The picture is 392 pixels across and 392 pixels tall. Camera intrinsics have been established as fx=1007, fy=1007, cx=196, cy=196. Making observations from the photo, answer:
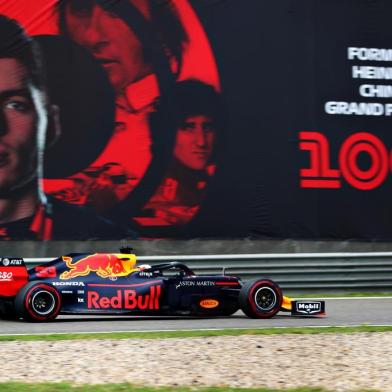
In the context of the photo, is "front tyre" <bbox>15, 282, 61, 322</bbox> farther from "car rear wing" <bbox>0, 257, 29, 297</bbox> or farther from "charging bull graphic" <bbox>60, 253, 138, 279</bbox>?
"charging bull graphic" <bbox>60, 253, 138, 279</bbox>

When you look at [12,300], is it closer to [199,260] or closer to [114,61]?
[199,260]

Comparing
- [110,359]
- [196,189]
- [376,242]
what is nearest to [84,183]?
[196,189]

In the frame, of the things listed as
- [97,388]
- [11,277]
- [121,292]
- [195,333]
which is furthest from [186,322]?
[97,388]

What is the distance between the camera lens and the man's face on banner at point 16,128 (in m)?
15.9

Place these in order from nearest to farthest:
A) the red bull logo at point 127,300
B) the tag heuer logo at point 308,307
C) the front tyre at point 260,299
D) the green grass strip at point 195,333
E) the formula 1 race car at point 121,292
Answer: the green grass strip at point 195,333 < the formula 1 race car at point 121,292 < the red bull logo at point 127,300 < the front tyre at point 260,299 < the tag heuer logo at point 308,307

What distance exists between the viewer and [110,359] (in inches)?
344

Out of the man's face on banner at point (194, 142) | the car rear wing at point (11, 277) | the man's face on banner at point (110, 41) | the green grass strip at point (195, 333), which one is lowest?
the green grass strip at point (195, 333)

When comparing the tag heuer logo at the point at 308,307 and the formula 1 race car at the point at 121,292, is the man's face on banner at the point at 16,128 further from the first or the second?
the tag heuer logo at the point at 308,307

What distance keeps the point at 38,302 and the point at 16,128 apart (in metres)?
4.91

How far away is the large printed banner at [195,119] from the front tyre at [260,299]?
14.1 ft

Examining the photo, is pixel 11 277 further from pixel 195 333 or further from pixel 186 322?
pixel 195 333

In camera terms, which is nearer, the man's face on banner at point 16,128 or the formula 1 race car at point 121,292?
the formula 1 race car at point 121,292

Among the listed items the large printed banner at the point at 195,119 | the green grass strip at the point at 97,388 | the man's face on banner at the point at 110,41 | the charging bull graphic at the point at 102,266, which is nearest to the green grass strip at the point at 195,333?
the charging bull graphic at the point at 102,266

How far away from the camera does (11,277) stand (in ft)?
39.1
